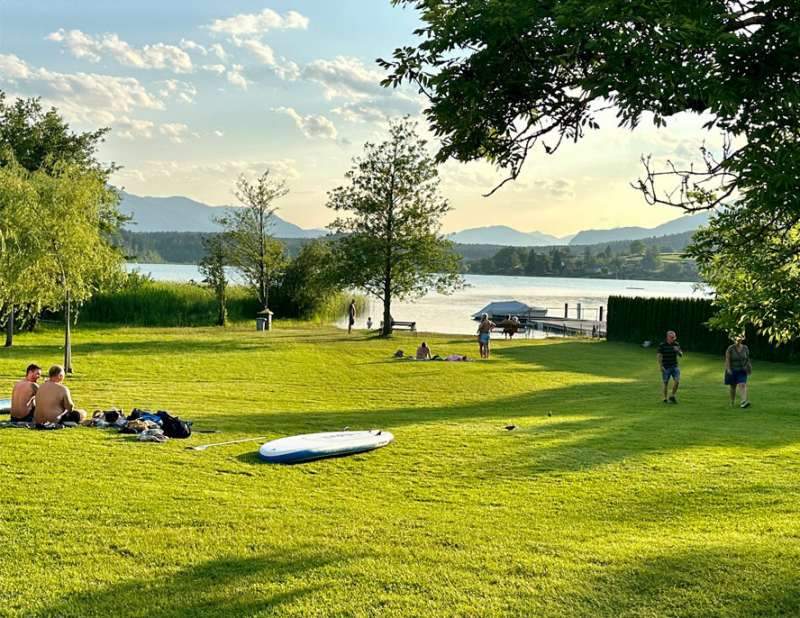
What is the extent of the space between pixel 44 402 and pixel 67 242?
13684mm

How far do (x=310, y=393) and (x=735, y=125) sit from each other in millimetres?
17675

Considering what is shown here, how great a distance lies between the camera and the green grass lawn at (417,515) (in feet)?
21.9

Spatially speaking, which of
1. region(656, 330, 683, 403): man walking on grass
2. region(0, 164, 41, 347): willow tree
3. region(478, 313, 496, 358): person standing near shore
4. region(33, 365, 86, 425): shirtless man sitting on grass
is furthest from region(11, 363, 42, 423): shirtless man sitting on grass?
region(478, 313, 496, 358): person standing near shore

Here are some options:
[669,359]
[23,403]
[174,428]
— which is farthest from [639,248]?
[23,403]

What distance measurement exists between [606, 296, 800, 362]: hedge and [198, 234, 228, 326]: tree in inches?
1005

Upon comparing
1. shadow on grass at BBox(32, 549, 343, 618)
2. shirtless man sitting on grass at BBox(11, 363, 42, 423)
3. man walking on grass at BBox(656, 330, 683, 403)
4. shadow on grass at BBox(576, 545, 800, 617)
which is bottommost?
shadow on grass at BBox(576, 545, 800, 617)

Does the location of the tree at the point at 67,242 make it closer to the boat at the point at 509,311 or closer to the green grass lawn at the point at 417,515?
the green grass lawn at the point at 417,515

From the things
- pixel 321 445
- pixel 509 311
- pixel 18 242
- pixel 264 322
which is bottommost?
pixel 321 445

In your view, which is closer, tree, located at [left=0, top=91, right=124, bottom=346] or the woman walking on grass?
the woman walking on grass

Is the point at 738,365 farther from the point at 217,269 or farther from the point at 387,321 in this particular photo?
the point at 217,269

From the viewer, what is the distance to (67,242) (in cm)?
2602

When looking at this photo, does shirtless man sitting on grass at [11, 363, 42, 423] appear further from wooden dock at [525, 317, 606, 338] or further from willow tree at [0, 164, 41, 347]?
wooden dock at [525, 317, 606, 338]

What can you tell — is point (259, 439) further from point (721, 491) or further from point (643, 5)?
point (643, 5)

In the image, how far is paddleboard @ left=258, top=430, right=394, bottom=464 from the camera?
12250 millimetres
